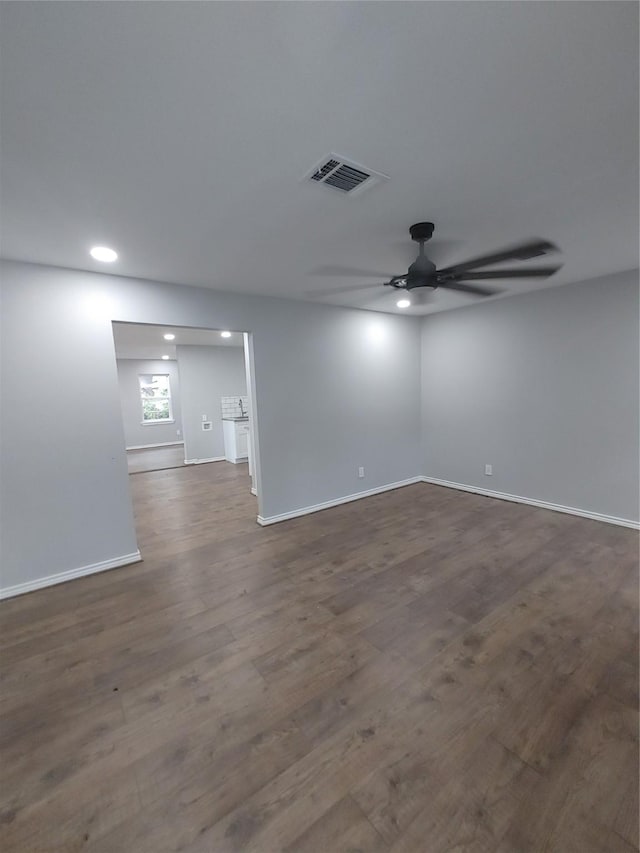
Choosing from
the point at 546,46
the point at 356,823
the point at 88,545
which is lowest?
the point at 356,823

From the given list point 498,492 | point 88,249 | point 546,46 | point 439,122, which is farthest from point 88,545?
point 498,492

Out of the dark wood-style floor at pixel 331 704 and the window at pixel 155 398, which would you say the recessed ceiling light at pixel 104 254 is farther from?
the window at pixel 155 398

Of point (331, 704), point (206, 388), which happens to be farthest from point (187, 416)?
point (331, 704)

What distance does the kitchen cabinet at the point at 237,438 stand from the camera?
6.92m

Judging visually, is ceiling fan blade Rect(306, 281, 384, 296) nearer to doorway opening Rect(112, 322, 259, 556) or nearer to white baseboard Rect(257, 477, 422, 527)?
doorway opening Rect(112, 322, 259, 556)

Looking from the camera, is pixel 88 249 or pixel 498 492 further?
pixel 498 492

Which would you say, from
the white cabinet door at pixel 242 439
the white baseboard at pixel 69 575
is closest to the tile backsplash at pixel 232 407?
the white cabinet door at pixel 242 439

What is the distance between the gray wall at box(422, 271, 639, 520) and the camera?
134 inches

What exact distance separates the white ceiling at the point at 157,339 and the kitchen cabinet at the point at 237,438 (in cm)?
159

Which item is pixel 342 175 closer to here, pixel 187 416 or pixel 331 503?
pixel 331 503

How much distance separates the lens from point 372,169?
159 cm

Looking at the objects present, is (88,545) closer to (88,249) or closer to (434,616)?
(88,249)

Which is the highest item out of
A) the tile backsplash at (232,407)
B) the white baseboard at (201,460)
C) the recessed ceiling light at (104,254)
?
the recessed ceiling light at (104,254)

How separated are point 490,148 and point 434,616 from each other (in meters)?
2.54
